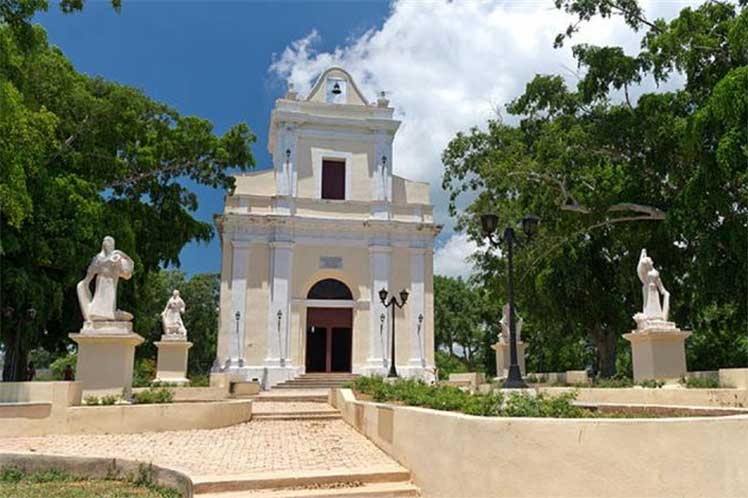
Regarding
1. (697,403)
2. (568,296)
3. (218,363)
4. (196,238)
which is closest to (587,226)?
(568,296)

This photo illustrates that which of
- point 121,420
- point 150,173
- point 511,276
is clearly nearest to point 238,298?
point 150,173

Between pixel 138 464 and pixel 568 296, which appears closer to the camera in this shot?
pixel 138 464

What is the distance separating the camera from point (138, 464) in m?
7.12

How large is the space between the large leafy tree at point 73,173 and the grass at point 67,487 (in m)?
5.95

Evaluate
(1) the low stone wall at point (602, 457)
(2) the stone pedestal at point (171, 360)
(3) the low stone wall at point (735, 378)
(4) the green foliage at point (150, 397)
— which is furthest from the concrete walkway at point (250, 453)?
(2) the stone pedestal at point (171, 360)

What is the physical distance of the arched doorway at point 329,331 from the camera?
2686cm

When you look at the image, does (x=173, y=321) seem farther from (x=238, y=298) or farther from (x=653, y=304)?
(x=653, y=304)

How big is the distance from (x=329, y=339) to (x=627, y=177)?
1364cm

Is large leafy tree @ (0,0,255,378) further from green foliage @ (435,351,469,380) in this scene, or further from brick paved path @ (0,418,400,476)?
green foliage @ (435,351,469,380)

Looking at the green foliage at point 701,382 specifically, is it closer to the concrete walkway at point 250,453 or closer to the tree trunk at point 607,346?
the concrete walkway at point 250,453

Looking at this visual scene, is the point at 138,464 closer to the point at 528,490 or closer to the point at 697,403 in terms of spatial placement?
the point at 528,490

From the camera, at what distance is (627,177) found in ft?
63.6

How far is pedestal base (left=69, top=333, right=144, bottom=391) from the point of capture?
1105 cm

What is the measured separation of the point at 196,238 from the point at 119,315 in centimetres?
1140
